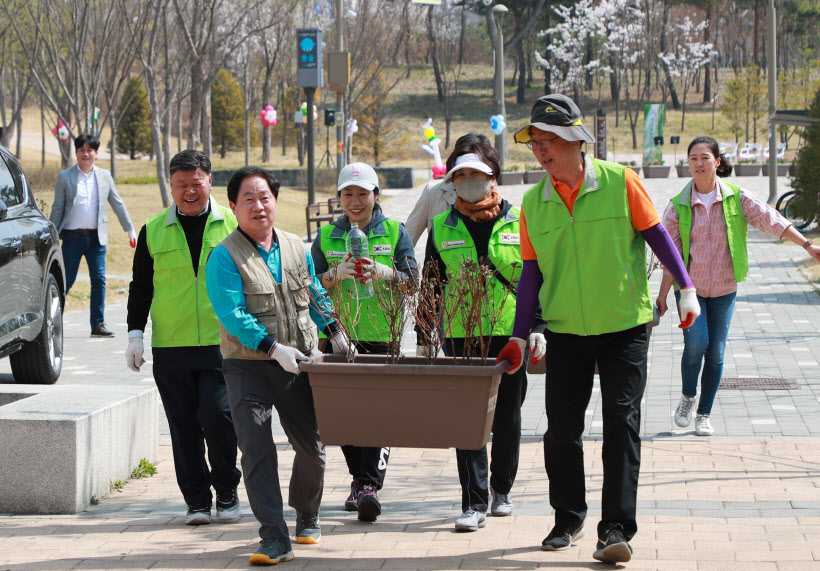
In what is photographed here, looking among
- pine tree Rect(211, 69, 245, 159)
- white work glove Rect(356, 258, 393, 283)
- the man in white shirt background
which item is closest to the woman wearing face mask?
white work glove Rect(356, 258, 393, 283)

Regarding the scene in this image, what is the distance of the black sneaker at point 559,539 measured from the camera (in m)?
4.46

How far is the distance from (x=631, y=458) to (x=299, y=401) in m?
1.36

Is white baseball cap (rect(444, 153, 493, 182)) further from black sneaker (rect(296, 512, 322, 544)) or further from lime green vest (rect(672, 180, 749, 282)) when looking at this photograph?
lime green vest (rect(672, 180, 749, 282))

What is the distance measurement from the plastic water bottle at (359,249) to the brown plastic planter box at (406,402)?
2.94 ft

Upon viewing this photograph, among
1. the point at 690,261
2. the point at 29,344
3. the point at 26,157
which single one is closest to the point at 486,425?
the point at 690,261

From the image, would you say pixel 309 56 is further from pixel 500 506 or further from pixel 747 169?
pixel 747 169

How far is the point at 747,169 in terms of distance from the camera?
47.0 metres

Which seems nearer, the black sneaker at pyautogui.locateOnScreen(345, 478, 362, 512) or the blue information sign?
the black sneaker at pyautogui.locateOnScreen(345, 478, 362, 512)

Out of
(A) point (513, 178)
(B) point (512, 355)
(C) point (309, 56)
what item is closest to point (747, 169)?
(A) point (513, 178)

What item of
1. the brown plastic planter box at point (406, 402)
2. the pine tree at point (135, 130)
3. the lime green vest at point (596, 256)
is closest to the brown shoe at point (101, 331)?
the brown plastic planter box at point (406, 402)

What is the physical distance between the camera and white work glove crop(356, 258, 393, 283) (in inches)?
190

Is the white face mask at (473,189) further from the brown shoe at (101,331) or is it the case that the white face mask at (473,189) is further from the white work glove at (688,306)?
the brown shoe at (101,331)

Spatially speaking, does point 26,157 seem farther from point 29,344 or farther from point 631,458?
point 631,458

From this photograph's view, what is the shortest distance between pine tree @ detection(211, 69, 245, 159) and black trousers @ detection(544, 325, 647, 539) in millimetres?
57679
